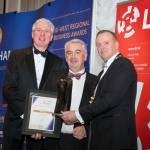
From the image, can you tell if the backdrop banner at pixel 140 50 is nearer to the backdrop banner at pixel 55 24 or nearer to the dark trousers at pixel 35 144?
the backdrop banner at pixel 55 24

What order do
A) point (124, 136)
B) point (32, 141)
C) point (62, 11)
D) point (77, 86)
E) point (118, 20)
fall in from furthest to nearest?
point (62, 11) → point (118, 20) → point (32, 141) → point (77, 86) → point (124, 136)

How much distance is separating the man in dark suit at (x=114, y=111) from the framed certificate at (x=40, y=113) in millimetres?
361

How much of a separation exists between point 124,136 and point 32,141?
1.21 meters

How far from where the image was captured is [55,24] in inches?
171

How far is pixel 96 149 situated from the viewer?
7.89ft

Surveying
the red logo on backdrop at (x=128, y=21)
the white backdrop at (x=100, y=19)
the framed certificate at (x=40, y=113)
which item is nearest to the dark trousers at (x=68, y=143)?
the framed certificate at (x=40, y=113)

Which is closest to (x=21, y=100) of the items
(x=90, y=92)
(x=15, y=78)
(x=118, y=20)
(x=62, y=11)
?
(x=15, y=78)

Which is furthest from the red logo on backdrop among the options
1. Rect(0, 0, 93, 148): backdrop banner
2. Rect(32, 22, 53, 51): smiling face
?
Rect(32, 22, 53, 51): smiling face

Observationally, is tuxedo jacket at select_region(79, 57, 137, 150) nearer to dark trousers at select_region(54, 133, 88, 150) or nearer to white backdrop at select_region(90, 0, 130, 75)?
dark trousers at select_region(54, 133, 88, 150)

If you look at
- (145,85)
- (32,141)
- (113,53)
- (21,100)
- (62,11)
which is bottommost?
(32,141)

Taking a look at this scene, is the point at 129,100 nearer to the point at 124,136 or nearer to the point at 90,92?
the point at 124,136

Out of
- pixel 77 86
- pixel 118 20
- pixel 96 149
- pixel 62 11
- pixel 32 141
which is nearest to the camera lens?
pixel 96 149

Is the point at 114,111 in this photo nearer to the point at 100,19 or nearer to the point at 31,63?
the point at 31,63

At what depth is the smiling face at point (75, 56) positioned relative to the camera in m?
2.88
